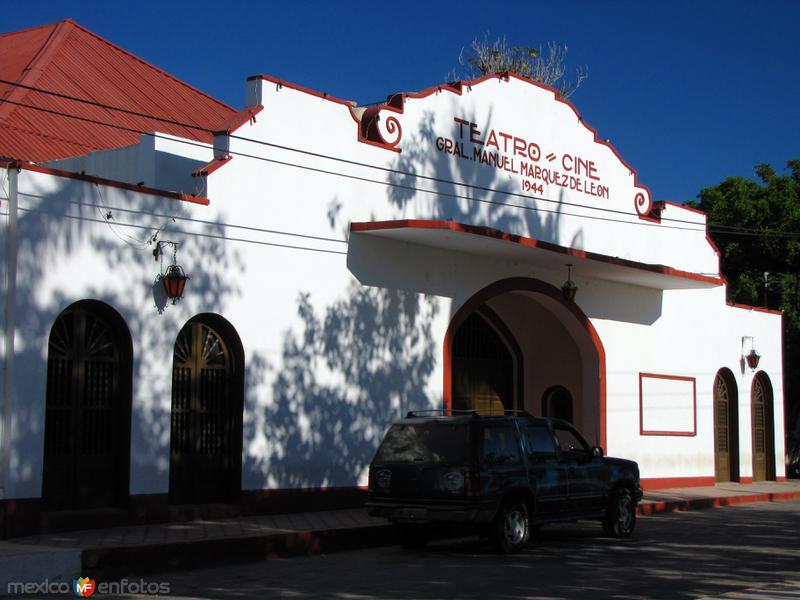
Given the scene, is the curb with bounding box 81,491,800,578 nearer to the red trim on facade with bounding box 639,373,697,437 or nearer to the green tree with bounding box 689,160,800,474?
the red trim on facade with bounding box 639,373,697,437

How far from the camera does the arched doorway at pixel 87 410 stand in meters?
13.6

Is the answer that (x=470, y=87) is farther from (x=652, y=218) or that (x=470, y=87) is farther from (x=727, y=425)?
(x=727, y=425)

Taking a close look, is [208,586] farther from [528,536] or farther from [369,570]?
[528,536]

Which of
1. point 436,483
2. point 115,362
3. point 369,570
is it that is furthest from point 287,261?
point 369,570

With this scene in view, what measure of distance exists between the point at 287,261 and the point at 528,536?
5.62 m

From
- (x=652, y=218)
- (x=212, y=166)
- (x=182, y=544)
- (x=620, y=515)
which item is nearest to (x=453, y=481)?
(x=182, y=544)

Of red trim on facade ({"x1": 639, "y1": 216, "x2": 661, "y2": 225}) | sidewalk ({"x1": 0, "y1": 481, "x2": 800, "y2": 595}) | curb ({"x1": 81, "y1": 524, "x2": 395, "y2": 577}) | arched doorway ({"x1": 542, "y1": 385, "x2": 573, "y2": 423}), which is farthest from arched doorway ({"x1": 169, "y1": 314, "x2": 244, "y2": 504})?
red trim on facade ({"x1": 639, "y1": 216, "x2": 661, "y2": 225})

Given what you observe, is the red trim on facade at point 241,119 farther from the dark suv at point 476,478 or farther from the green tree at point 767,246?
the green tree at point 767,246

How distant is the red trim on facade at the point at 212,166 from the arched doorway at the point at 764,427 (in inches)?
683

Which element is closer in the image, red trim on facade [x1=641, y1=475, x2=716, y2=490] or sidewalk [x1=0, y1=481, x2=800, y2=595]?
sidewalk [x1=0, y1=481, x2=800, y2=595]

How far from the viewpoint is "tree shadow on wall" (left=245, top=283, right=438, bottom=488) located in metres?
16.2

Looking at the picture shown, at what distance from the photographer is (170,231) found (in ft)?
48.2

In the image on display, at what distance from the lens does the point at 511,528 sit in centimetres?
1339

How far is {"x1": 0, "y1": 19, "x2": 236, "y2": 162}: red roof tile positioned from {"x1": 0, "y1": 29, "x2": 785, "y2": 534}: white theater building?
1615 millimetres
